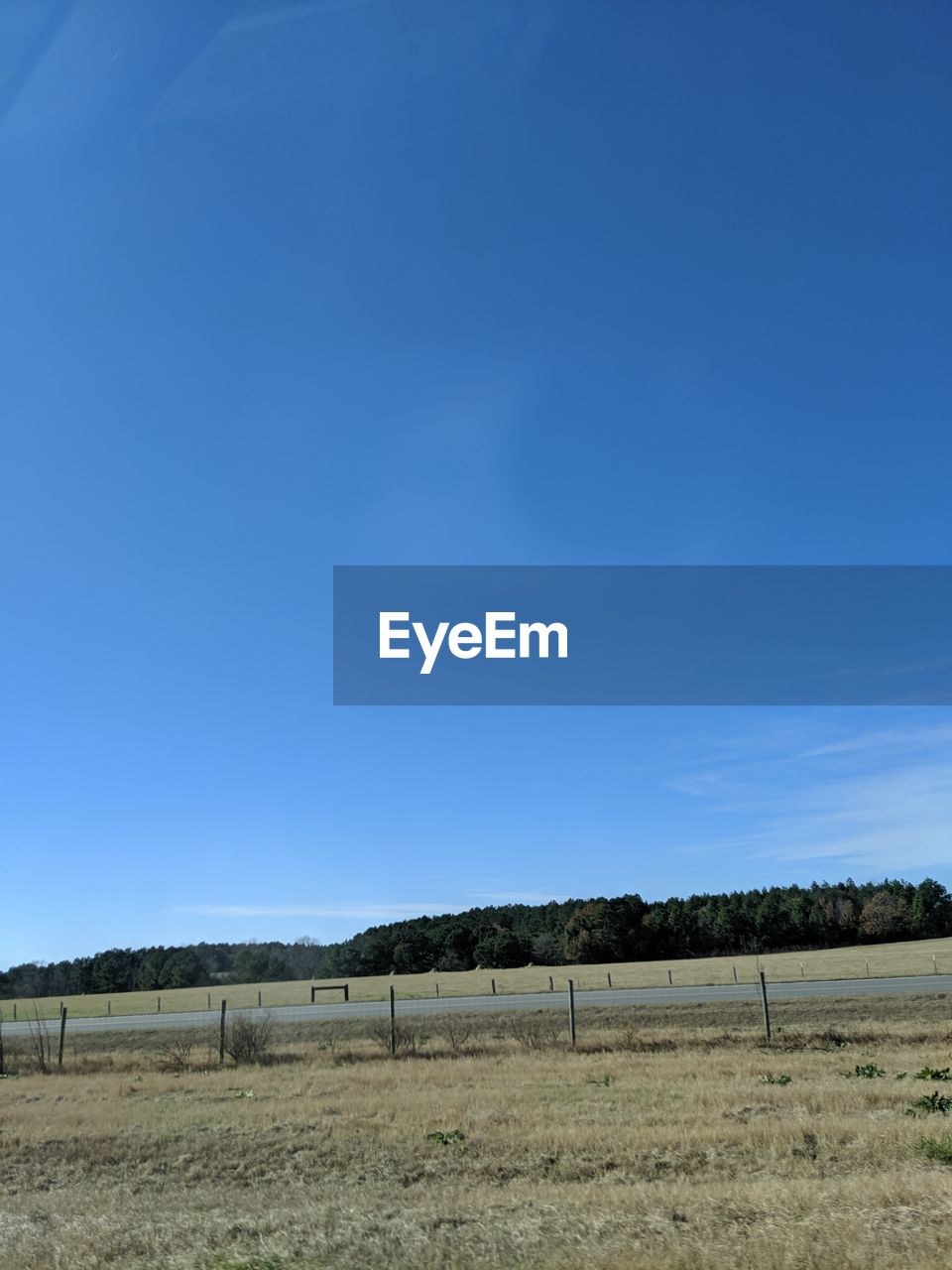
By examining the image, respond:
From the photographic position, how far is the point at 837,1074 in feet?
64.3

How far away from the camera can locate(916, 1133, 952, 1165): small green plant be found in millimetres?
10977

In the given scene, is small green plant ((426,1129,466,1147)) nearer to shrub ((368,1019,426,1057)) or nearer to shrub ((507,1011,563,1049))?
shrub ((368,1019,426,1057))

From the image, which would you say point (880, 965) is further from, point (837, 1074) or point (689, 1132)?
point (689, 1132)

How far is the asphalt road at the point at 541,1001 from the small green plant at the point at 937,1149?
1218 inches

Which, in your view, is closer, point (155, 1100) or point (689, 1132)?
point (689, 1132)

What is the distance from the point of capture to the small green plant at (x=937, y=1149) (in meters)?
11.0

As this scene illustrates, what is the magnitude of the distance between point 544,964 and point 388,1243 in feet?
320

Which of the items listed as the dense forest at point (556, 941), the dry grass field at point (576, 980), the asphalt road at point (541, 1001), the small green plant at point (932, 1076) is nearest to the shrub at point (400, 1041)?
the asphalt road at point (541, 1001)

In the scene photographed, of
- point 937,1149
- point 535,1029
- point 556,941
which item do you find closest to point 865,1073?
point 937,1149

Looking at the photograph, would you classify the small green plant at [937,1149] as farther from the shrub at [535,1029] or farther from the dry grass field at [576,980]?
the dry grass field at [576,980]

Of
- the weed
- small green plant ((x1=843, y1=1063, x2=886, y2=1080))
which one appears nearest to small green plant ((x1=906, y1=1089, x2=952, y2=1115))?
small green plant ((x1=843, y1=1063, x2=886, y2=1080))

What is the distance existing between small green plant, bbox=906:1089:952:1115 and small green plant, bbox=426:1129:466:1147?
6272 millimetres

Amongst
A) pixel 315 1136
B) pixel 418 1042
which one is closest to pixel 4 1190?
pixel 315 1136

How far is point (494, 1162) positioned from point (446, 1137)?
179 cm
